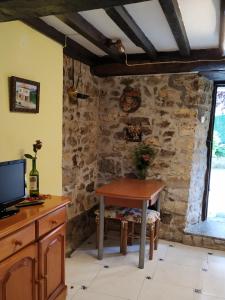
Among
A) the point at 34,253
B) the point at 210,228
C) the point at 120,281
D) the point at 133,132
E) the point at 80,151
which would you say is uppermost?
the point at 133,132

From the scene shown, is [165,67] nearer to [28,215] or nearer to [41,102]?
[41,102]

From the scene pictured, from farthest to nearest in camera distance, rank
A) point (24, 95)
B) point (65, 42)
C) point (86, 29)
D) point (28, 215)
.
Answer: point (65, 42)
point (86, 29)
point (24, 95)
point (28, 215)

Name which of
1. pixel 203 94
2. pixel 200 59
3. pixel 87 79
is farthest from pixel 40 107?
pixel 203 94

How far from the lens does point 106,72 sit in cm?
342

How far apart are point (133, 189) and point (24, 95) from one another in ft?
5.16

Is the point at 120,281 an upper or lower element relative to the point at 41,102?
lower

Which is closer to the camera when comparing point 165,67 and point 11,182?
point 11,182

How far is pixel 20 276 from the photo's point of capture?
1.64 meters

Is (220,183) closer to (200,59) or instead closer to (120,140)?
(120,140)

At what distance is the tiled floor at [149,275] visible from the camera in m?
2.43

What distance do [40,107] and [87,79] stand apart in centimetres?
122

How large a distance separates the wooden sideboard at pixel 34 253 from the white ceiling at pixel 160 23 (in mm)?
1489

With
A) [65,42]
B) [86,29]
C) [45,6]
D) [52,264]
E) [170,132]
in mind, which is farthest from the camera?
[170,132]

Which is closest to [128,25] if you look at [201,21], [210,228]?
[201,21]
